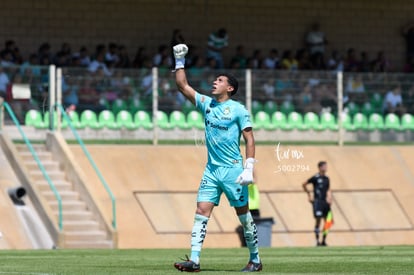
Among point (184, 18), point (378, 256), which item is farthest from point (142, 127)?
point (378, 256)

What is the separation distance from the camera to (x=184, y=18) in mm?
38594

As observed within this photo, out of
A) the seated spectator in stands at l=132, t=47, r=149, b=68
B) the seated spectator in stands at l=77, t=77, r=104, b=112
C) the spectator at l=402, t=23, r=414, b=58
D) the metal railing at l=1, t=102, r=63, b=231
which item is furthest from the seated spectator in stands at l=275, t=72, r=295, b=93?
the spectator at l=402, t=23, r=414, b=58

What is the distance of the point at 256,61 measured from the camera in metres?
37.2

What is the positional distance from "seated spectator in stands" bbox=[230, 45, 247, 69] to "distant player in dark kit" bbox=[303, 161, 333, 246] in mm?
6436

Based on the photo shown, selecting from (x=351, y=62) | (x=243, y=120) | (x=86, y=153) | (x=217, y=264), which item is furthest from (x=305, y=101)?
(x=243, y=120)

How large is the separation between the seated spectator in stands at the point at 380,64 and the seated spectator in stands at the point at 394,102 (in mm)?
4566

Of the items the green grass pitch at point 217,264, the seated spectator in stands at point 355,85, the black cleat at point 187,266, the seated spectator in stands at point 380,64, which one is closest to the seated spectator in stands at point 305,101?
the seated spectator in stands at point 355,85

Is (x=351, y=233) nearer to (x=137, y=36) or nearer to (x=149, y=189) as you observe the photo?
(x=149, y=189)

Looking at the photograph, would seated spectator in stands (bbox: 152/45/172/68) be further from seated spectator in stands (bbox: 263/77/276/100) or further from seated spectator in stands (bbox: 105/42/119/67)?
seated spectator in stands (bbox: 263/77/276/100)

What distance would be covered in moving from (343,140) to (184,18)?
22.6 ft

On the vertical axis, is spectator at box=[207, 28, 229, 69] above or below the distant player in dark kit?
above

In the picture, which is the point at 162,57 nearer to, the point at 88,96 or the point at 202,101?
the point at 88,96

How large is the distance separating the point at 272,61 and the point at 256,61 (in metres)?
0.78

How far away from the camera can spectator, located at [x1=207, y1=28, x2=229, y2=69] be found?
37487mm
